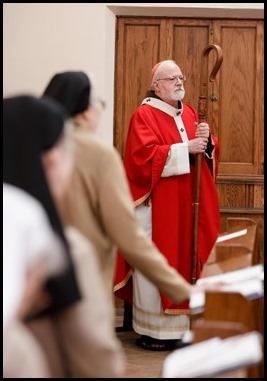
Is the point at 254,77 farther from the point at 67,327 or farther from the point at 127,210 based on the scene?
the point at 67,327

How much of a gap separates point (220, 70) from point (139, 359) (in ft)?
8.48

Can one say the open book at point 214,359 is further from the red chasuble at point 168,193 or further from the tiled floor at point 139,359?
the red chasuble at point 168,193

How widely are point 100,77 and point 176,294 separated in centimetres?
363

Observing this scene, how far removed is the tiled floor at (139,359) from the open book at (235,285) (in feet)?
5.59

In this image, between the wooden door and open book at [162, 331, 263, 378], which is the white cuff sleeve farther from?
open book at [162, 331, 263, 378]

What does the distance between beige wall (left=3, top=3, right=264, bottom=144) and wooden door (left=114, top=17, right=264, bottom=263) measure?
18cm

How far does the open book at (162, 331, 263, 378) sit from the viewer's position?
70.2 inches

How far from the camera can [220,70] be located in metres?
6.47

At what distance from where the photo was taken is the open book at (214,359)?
70.2 inches

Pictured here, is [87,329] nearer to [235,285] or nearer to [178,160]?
[235,285]

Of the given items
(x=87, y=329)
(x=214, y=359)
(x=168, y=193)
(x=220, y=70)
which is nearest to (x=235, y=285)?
(x=214, y=359)

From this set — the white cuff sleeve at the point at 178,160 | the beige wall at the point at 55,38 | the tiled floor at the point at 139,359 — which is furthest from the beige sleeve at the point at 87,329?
the beige wall at the point at 55,38

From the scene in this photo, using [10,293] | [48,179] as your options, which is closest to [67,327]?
[48,179]

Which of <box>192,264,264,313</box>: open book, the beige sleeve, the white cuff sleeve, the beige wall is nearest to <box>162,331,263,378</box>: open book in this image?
the beige sleeve
